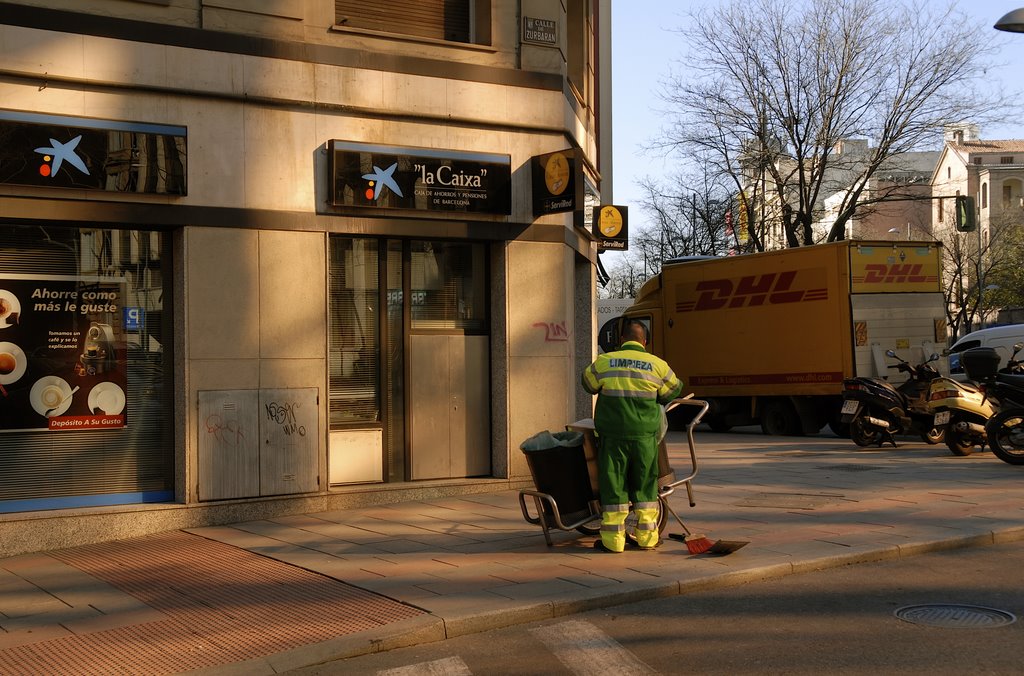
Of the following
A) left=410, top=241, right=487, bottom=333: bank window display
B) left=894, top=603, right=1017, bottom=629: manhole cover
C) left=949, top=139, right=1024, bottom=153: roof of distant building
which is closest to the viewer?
left=894, top=603, right=1017, bottom=629: manhole cover

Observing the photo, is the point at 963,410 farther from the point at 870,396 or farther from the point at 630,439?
the point at 630,439

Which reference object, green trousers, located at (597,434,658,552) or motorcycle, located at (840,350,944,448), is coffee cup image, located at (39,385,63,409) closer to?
green trousers, located at (597,434,658,552)

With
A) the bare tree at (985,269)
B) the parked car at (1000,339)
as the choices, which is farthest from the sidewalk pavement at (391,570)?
the bare tree at (985,269)

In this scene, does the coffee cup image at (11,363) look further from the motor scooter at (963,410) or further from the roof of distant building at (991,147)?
the roof of distant building at (991,147)

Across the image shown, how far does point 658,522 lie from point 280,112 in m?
5.41

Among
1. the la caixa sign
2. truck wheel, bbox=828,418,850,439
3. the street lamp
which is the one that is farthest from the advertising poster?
truck wheel, bbox=828,418,850,439

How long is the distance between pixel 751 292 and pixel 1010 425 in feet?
24.7

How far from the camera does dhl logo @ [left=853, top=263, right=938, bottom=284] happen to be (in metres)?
18.7

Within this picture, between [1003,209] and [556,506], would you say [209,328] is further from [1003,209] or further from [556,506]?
[1003,209]

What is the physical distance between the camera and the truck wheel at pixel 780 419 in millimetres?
20547

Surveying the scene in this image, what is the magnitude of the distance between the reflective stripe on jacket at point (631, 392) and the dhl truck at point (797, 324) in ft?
36.3

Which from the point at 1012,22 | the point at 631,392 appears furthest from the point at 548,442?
the point at 1012,22

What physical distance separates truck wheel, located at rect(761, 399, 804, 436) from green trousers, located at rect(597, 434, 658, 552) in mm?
12596

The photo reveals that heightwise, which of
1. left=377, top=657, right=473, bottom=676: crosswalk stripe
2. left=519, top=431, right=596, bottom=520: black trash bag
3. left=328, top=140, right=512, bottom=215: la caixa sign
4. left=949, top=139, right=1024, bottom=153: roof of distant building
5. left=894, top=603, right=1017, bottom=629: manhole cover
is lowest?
left=377, top=657, right=473, bottom=676: crosswalk stripe
